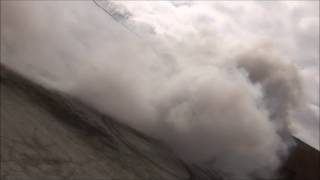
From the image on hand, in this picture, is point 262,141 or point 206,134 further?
point 262,141

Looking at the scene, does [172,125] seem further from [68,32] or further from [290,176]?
[290,176]

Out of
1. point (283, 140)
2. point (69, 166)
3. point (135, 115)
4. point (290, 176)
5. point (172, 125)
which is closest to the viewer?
point (69, 166)

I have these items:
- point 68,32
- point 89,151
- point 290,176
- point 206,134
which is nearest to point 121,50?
point 68,32

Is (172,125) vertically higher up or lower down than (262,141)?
lower down

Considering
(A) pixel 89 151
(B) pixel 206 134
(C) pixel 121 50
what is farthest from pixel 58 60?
(A) pixel 89 151

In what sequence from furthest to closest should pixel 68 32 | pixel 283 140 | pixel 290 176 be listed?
pixel 283 140, pixel 290 176, pixel 68 32

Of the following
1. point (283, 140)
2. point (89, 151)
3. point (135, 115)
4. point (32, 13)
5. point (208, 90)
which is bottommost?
point (89, 151)

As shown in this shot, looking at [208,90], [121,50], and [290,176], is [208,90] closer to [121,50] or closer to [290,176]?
[121,50]

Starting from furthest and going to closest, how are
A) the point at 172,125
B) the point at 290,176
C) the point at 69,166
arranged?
the point at 290,176
the point at 172,125
the point at 69,166

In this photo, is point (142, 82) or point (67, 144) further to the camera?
point (142, 82)
